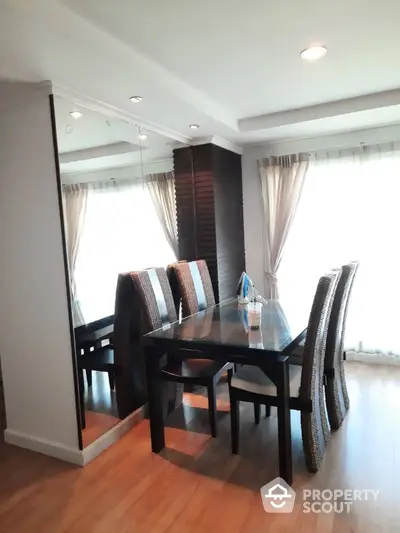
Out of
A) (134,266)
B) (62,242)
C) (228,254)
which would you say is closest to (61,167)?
(62,242)

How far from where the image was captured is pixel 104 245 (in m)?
2.92

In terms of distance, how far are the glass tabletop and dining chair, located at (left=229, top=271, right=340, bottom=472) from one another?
0.14 meters

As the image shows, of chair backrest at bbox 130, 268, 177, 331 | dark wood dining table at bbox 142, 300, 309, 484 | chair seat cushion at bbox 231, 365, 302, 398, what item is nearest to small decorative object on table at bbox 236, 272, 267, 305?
dark wood dining table at bbox 142, 300, 309, 484

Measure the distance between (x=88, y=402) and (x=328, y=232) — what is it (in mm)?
2709

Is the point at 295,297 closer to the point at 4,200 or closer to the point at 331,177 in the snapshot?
the point at 331,177

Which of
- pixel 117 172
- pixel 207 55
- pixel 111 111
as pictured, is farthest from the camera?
pixel 117 172

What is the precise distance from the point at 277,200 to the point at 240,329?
6.44 feet

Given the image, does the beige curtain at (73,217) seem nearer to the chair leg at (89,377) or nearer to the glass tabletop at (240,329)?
the chair leg at (89,377)

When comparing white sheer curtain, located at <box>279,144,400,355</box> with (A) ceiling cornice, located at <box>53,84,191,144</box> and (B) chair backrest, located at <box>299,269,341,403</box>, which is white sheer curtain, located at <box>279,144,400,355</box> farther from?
(B) chair backrest, located at <box>299,269,341,403</box>

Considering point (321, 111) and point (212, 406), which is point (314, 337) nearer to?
point (212, 406)

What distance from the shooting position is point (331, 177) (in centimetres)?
388

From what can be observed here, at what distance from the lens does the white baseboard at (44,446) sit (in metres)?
2.40

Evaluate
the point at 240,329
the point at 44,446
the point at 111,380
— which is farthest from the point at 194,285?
the point at 44,446

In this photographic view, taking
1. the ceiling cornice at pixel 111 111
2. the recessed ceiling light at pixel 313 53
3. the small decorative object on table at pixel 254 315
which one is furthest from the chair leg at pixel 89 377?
the recessed ceiling light at pixel 313 53
